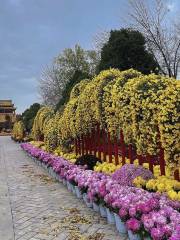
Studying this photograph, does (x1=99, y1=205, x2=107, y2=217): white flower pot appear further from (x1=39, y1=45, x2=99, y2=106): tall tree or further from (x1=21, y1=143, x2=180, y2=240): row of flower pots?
(x1=39, y1=45, x2=99, y2=106): tall tree

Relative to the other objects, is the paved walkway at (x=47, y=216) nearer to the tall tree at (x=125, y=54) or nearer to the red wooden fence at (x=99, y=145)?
the red wooden fence at (x=99, y=145)

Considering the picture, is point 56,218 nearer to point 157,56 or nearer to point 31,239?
point 31,239

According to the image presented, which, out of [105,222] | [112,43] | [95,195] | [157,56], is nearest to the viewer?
[105,222]

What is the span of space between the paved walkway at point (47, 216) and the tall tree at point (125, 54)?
3823 mm

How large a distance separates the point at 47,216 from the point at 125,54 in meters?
6.34

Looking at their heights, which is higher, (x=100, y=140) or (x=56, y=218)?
(x=100, y=140)

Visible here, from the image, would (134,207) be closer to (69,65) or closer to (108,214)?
(108,214)

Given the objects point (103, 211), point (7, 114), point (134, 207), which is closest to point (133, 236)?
point (134, 207)

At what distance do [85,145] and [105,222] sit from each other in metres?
8.29

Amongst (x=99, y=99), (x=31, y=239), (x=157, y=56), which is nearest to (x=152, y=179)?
(x=31, y=239)

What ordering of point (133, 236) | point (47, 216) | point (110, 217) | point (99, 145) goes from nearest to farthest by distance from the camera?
point (133, 236) → point (110, 217) → point (47, 216) → point (99, 145)

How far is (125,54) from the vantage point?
12594 mm

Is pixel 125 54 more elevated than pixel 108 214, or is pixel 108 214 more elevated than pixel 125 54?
pixel 125 54

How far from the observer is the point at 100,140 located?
13.7 metres
